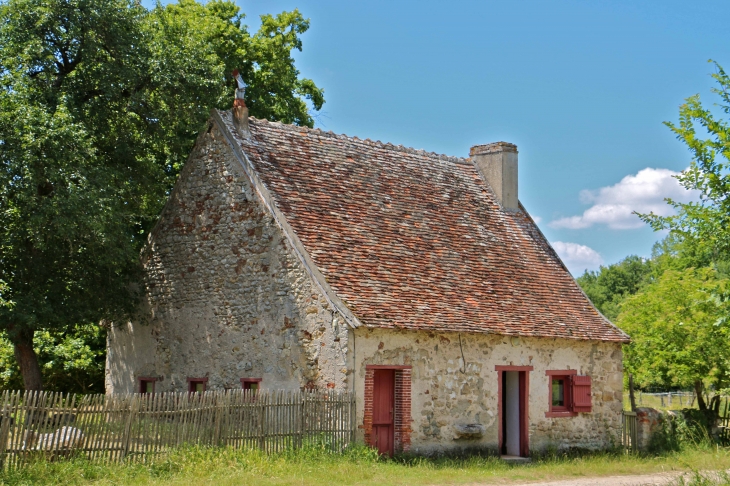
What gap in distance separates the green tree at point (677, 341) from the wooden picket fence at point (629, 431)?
3054 mm

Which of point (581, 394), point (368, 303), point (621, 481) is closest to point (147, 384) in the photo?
point (368, 303)

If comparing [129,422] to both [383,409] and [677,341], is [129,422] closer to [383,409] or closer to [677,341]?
[383,409]

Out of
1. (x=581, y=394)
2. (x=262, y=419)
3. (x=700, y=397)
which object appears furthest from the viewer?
(x=700, y=397)

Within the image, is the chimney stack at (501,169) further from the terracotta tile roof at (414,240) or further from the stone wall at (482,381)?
the stone wall at (482,381)

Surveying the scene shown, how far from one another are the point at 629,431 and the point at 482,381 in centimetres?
544

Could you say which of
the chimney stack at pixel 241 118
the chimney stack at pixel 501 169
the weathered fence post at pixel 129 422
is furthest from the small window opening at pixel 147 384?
the chimney stack at pixel 501 169

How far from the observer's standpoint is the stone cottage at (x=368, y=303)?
1806 cm

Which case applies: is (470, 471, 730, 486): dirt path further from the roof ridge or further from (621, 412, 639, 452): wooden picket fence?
the roof ridge

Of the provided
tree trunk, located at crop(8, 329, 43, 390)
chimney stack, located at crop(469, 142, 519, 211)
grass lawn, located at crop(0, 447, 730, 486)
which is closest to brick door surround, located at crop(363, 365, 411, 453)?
grass lawn, located at crop(0, 447, 730, 486)

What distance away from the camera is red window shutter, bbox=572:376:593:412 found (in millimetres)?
21156

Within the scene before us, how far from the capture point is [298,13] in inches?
1170

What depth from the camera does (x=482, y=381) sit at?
19.4m

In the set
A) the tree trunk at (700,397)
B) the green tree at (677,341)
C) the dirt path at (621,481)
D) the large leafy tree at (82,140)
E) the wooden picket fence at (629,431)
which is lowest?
the dirt path at (621,481)

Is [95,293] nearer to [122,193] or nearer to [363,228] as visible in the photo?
[122,193]
